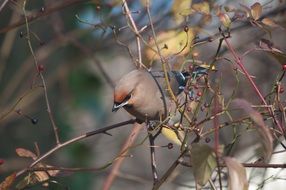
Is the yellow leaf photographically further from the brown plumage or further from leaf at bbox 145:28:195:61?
the brown plumage

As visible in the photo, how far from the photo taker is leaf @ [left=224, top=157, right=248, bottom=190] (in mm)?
1327

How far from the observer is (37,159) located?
1938 mm

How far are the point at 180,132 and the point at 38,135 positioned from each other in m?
2.65

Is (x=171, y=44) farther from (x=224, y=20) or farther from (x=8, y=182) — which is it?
(x=8, y=182)

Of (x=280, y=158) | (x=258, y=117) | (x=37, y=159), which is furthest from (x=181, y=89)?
(x=280, y=158)

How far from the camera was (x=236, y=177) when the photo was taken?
1341 millimetres

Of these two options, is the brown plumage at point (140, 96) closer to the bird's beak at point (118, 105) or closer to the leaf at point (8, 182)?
the bird's beak at point (118, 105)

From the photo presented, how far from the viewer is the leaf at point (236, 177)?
4.35 ft

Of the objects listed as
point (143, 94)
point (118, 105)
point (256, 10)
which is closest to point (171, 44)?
point (143, 94)

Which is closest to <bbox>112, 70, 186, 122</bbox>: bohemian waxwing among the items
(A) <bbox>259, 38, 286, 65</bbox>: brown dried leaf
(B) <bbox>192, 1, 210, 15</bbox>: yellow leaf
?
(B) <bbox>192, 1, 210, 15</bbox>: yellow leaf

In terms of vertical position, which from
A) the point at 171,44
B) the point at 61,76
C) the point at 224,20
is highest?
the point at 224,20

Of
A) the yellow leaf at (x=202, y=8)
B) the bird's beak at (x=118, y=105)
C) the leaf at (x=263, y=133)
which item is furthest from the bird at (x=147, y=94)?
the leaf at (x=263, y=133)

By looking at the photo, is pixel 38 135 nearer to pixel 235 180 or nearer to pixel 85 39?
pixel 85 39

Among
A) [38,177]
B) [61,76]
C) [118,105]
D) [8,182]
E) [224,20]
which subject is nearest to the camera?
[224,20]
